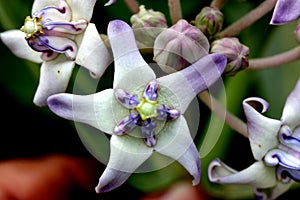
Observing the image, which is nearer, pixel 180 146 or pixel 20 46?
pixel 180 146

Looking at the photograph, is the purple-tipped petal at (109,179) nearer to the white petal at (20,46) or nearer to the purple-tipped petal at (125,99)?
the purple-tipped petal at (125,99)

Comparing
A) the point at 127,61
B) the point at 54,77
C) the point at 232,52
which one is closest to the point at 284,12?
the point at 232,52

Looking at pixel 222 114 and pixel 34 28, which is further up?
pixel 34 28

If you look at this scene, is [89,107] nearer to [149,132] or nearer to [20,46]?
[149,132]

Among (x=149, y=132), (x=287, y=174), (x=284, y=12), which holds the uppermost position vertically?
(x=284, y=12)

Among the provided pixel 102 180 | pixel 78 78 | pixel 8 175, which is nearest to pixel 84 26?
pixel 78 78

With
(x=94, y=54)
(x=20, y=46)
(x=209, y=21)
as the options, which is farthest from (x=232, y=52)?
(x=20, y=46)

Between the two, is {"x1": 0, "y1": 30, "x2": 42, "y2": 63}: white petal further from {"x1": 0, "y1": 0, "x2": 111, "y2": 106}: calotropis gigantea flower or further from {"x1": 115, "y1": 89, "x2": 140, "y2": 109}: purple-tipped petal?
{"x1": 115, "y1": 89, "x2": 140, "y2": 109}: purple-tipped petal
